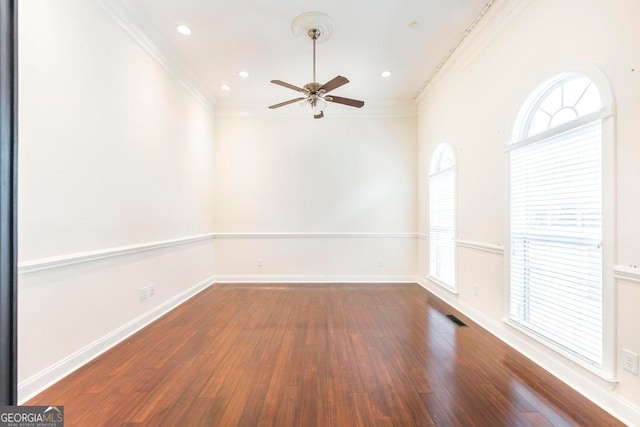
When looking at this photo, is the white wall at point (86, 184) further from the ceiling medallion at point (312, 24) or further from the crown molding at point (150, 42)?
the ceiling medallion at point (312, 24)

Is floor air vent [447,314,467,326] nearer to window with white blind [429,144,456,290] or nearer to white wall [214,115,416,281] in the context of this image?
window with white blind [429,144,456,290]

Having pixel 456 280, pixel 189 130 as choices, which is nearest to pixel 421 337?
pixel 456 280

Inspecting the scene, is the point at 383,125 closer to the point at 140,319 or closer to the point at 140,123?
the point at 140,123

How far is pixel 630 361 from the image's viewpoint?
1550 millimetres

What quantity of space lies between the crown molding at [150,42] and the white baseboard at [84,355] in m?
2.90

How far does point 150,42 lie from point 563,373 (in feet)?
16.0

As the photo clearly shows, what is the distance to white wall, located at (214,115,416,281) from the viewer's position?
4.89 meters

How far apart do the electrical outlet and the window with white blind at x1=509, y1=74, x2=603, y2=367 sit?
0.14 meters

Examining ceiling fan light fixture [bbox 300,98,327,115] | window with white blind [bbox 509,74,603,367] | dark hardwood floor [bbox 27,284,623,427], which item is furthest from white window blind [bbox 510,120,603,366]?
ceiling fan light fixture [bbox 300,98,327,115]

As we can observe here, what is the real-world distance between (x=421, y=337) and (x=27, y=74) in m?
3.72

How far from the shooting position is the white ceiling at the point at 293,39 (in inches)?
102

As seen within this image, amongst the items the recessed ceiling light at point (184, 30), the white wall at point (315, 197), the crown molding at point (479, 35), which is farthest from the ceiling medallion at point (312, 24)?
the white wall at point (315, 197)

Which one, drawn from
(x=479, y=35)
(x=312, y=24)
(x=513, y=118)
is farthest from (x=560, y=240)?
(x=312, y=24)

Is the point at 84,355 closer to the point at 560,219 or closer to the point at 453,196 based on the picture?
the point at 560,219
